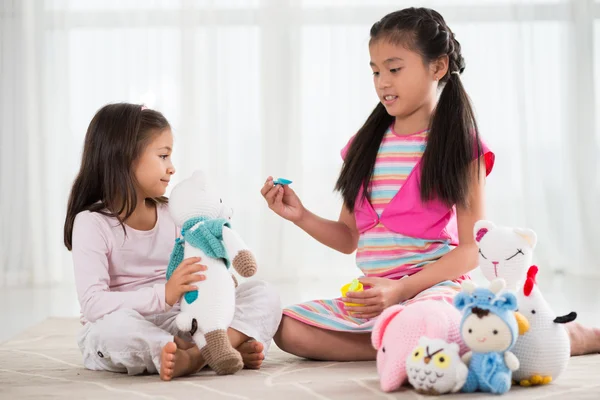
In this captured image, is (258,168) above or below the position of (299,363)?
above

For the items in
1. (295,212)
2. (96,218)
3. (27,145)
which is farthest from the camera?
(27,145)

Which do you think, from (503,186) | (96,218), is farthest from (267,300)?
(503,186)

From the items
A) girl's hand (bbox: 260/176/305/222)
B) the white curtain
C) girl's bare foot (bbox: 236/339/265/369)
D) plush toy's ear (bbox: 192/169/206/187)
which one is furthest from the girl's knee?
the white curtain

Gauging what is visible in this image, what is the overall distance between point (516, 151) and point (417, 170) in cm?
172

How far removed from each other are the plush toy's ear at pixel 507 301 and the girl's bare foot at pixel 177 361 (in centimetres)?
54

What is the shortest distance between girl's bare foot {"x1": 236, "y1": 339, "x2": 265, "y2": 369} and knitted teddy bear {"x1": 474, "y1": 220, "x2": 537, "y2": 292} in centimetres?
45

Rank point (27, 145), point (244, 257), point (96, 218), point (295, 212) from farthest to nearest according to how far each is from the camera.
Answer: point (27, 145)
point (295, 212)
point (96, 218)
point (244, 257)

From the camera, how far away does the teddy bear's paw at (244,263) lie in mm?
1479

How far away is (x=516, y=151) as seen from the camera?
3.34 meters

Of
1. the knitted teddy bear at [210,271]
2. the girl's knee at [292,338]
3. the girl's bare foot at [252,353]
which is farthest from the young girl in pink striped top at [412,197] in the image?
the knitted teddy bear at [210,271]

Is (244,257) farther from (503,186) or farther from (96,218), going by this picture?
(503,186)

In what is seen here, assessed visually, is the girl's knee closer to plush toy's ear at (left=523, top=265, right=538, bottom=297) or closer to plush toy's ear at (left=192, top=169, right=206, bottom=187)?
plush toy's ear at (left=192, top=169, right=206, bottom=187)

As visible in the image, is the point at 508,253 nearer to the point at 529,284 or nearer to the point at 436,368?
the point at 529,284

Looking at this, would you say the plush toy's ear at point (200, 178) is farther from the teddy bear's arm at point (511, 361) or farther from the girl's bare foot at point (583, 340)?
the girl's bare foot at point (583, 340)
